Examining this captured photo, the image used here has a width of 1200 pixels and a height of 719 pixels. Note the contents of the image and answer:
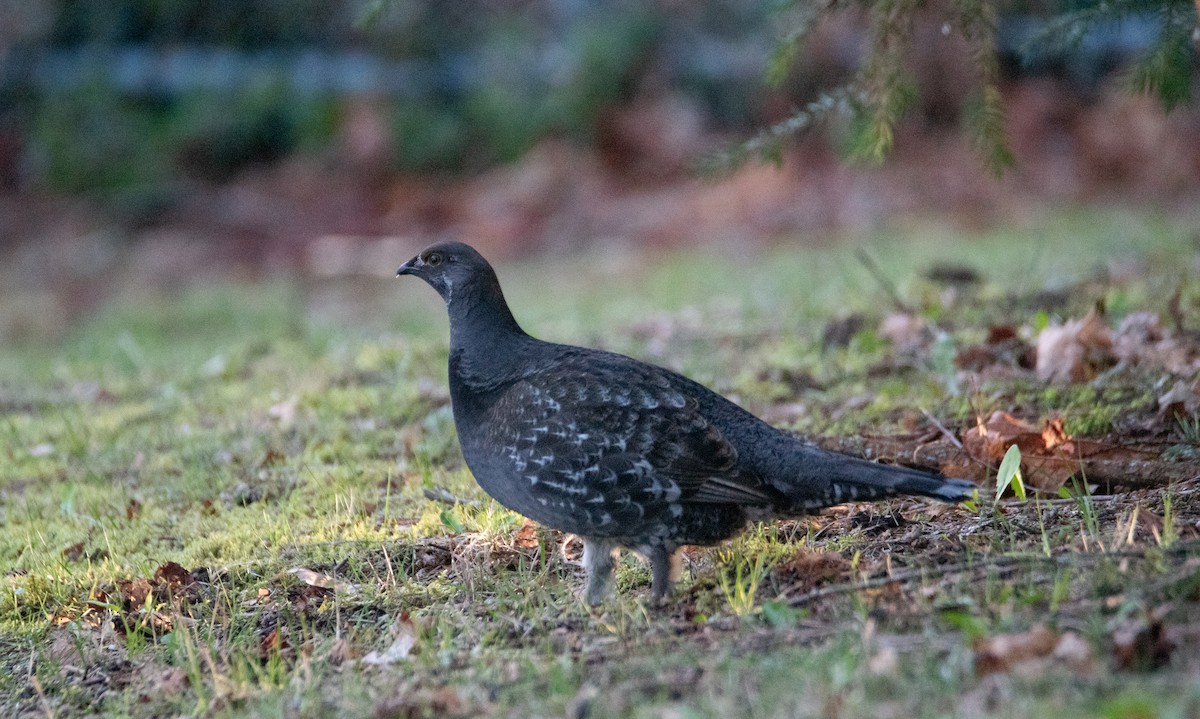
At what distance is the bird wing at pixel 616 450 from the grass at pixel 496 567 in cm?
30

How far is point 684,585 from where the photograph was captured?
13.9 feet

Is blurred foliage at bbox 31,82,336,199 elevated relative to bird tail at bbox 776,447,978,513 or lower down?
elevated

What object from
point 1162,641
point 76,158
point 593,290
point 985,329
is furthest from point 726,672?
point 76,158

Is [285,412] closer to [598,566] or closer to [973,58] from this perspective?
[598,566]

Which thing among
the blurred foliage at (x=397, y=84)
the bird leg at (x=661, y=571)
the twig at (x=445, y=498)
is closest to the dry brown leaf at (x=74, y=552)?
the twig at (x=445, y=498)

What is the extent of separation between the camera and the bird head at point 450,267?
4.97 metres

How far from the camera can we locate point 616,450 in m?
4.21

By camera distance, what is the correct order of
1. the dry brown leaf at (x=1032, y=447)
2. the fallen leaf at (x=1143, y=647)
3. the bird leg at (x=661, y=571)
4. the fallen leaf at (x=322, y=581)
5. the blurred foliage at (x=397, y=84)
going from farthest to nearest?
the blurred foliage at (x=397, y=84) < the dry brown leaf at (x=1032, y=447) < the fallen leaf at (x=322, y=581) < the bird leg at (x=661, y=571) < the fallen leaf at (x=1143, y=647)

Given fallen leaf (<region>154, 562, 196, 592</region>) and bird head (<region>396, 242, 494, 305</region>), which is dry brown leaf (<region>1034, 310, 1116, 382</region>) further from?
fallen leaf (<region>154, 562, 196, 592</region>)

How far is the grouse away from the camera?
4156mm

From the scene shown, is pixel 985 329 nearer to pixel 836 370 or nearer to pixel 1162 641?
pixel 836 370

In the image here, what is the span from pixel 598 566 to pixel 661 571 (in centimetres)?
26

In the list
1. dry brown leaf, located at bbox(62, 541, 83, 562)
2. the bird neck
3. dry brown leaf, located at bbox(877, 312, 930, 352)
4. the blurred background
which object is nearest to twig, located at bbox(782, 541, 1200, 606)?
the bird neck

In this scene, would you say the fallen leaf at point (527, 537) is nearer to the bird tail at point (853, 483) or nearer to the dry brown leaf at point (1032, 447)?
the bird tail at point (853, 483)
